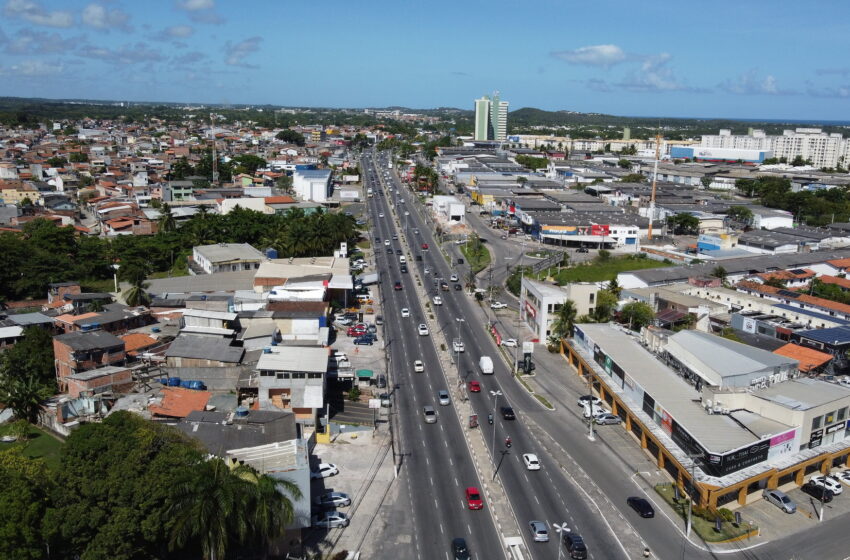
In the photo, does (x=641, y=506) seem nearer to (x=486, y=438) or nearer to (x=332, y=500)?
(x=486, y=438)

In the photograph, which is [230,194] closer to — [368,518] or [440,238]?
[440,238]

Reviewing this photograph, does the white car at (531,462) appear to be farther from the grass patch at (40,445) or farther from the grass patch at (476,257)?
the grass patch at (476,257)

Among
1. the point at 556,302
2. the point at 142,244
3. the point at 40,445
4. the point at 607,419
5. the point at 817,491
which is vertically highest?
the point at 142,244

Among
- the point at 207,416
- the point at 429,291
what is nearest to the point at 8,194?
the point at 429,291

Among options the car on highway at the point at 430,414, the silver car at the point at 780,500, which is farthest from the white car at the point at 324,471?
the silver car at the point at 780,500

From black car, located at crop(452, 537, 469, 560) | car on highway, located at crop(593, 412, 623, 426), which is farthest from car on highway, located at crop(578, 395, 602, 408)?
black car, located at crop(452, 537, 469, 560)

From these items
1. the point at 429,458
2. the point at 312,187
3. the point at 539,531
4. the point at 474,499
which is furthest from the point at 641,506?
the point at 312,187

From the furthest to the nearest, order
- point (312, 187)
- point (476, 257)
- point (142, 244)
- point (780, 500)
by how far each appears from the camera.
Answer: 1. point (312, 187)
2. point (476, 257)
3. point (142, 244)
4. point (780, 500)
